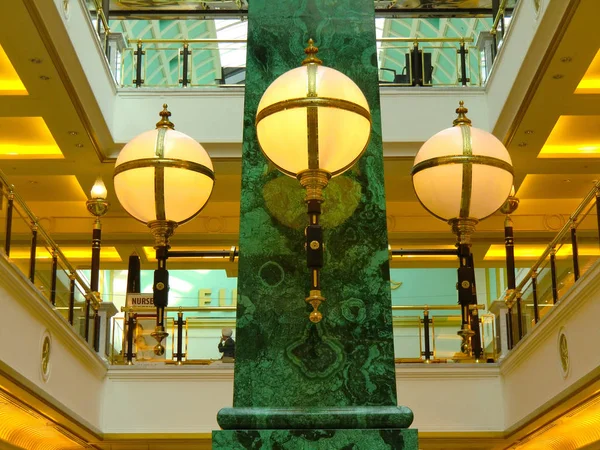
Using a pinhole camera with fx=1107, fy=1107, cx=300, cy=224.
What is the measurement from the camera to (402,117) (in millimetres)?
13273

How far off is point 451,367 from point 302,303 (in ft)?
28.1

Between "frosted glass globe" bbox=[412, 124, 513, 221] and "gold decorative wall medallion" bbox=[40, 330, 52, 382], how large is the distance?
5.44m

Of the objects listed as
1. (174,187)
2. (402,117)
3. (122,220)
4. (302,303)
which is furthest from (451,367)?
(302,303)

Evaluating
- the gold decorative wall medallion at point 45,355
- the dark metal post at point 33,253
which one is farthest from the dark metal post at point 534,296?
the dark metal post at point 33,253

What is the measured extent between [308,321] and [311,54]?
2.53 ft

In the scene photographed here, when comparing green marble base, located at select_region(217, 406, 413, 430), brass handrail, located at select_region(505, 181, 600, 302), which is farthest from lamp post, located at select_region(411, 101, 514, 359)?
brass handrail, located at select_region(505, 181, 600, 302)

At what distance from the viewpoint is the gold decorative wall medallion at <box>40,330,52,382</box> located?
913 cm

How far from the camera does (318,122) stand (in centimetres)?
303

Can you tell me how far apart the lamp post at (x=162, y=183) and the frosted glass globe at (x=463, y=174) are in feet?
2.90

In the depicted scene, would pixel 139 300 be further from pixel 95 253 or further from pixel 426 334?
pixel 426 334

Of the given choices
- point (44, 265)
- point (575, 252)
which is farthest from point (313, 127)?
point (44, 265)

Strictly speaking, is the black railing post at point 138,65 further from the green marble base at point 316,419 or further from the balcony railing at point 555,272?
the green marble base at point 316,419

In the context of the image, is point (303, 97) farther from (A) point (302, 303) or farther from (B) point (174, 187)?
(B) point (174, 187)

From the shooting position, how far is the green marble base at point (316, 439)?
2848 millimetres
